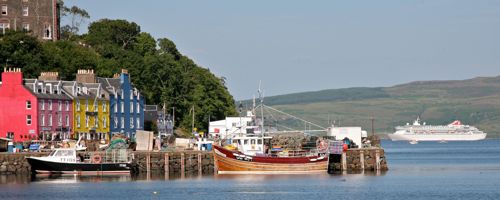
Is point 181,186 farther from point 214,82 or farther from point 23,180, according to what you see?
point 214,82

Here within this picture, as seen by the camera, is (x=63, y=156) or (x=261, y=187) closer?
(x=261, y=187)

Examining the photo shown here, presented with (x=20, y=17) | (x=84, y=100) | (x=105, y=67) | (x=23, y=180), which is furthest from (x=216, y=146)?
(x=20, y=17)

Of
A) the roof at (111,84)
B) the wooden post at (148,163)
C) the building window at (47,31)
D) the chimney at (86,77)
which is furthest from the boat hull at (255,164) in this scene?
the building window at (47,31)

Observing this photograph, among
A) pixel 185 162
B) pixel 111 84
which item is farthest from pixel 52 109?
pixel 185 162

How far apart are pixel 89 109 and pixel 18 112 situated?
454 inches

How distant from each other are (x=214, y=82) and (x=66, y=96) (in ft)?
162

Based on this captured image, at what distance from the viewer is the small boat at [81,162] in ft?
332

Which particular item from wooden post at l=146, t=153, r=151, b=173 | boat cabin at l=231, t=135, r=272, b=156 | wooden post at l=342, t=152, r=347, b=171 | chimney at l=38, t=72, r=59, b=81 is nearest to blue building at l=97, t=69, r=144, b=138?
chimney at l=38, t=72, r=59, b=81

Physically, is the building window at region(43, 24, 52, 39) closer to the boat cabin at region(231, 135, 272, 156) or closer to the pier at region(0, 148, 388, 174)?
the pier at region(0, 148, 388, 174)

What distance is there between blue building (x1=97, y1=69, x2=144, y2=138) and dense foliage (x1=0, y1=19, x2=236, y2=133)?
924cm

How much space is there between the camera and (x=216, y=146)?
102 meters

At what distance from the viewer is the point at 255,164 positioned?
339ft

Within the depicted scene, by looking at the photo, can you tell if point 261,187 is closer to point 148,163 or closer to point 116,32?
point 148,163

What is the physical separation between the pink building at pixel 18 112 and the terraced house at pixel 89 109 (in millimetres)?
6507
